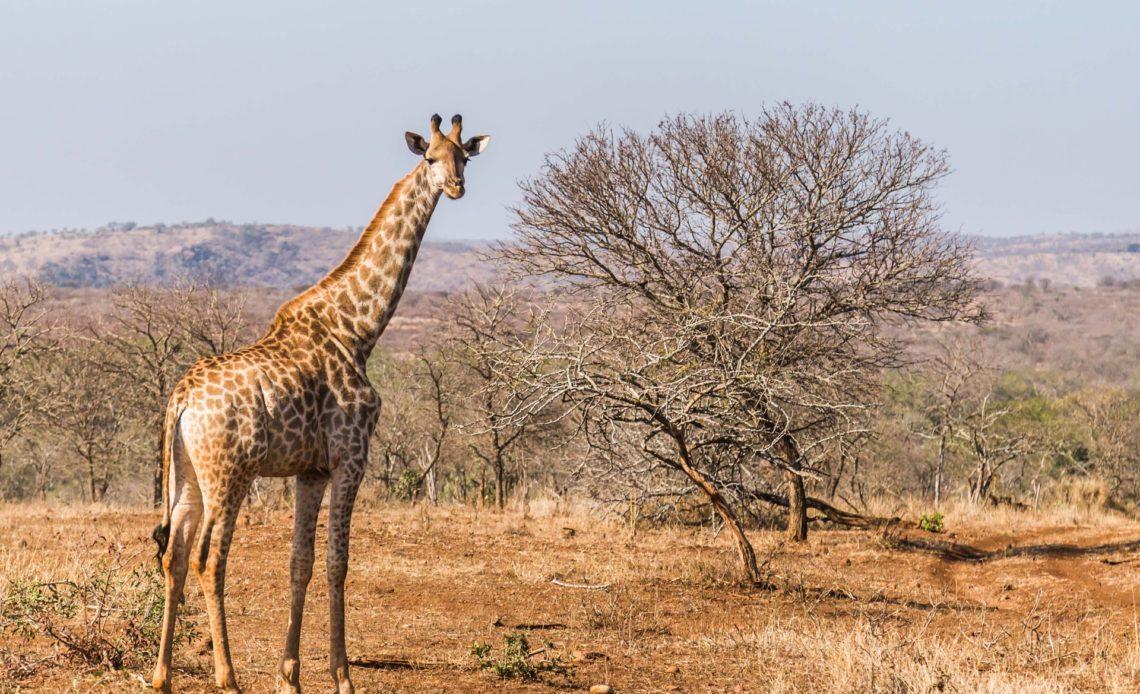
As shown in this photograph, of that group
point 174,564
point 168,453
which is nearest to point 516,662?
point 174,564

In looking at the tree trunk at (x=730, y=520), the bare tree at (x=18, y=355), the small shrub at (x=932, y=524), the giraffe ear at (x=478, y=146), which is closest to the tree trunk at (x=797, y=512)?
the small shrub at (x=932, y=524)

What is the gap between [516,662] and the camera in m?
8.30

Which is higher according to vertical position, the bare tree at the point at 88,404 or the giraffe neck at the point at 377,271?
the giraffe neck at the point at 377,271

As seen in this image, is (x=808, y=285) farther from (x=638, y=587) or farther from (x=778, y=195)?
(x=638, y=587)

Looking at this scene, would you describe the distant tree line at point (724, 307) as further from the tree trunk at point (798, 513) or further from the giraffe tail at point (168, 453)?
the giraffe tail at point (168, 453)

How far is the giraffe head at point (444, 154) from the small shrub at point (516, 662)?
343 cm

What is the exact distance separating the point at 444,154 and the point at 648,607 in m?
5.59

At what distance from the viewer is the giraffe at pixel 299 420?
7.07m

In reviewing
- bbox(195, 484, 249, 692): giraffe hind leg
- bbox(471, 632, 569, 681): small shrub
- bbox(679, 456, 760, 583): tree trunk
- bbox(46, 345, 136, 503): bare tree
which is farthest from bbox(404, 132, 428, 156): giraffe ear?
bbox(46, 345, 136, 503): bare tree

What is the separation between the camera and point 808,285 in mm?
17734

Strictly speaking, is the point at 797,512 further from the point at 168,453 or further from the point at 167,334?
the point at 167,334

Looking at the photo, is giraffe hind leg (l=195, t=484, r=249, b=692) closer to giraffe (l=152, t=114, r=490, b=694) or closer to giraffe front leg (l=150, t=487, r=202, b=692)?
giraffe (l=152, t=114, r=490, b=694)

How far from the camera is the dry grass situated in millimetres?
8242

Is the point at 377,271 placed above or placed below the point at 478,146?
below
